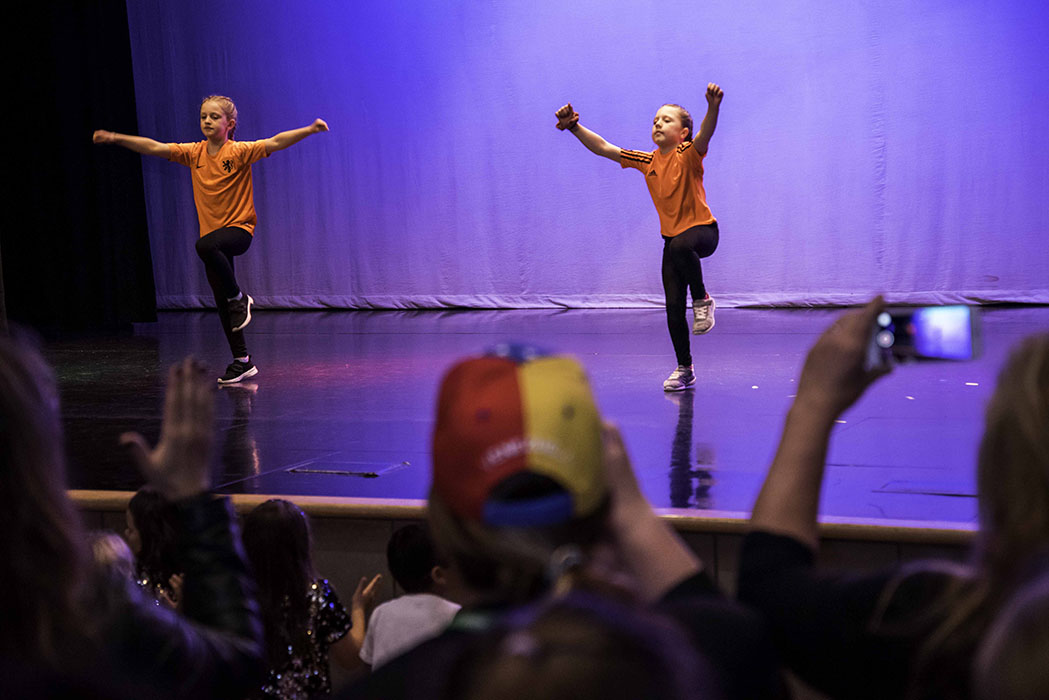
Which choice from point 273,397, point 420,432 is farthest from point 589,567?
point 273,397

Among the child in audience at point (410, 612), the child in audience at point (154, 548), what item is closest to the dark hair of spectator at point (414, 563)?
the child in audience at point (410, 612)

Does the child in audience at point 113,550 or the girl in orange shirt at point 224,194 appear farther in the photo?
the girl in orange shirt at point 224,194

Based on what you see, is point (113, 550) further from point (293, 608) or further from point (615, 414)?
point (615, 414)

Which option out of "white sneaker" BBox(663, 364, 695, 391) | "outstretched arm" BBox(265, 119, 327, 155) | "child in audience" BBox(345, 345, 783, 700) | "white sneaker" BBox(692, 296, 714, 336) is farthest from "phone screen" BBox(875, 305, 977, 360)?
"outstretched arm" BBox(265, 119, 327, 155)

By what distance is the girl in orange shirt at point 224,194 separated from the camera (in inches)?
213

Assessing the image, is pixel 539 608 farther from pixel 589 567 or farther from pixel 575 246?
pixel 575 246

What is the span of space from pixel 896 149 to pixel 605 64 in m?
2.62

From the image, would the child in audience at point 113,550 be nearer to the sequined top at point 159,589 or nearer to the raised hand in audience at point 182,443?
the sequined top at point 159,589

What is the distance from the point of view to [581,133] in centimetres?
530

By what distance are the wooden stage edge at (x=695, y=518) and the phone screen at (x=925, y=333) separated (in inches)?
48.3

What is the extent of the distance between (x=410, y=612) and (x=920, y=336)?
1129mm

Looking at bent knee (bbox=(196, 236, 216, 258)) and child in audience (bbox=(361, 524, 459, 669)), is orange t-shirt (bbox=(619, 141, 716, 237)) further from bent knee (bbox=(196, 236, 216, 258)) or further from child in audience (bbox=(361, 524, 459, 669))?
child in audience (bbox=(361, 524, 459, 669))

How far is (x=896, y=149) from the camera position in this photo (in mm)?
9039

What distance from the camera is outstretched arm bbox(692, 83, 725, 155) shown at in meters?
4.55
